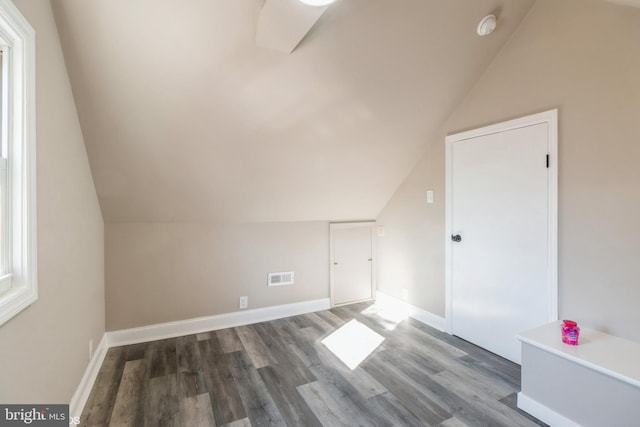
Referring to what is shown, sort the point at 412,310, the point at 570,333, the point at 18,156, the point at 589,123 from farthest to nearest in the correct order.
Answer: the point at 412,310 → the point at 589,123 → the point at 570,333 → the point at 18,156

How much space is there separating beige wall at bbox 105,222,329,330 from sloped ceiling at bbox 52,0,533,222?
21cm

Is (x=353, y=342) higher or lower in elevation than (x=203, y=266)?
lower

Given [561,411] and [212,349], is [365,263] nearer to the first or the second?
[212,349]

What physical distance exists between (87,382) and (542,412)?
2.90 meters

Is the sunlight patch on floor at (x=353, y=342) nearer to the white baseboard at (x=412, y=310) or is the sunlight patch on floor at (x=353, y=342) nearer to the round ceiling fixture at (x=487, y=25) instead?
the white baseboard at (x=412, y=310)

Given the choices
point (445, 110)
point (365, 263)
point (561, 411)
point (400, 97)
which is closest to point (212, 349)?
point (365, 263)

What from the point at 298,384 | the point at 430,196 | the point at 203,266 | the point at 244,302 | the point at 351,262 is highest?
the point at 430,196

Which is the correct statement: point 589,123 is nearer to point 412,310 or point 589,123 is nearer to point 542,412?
point 542,412

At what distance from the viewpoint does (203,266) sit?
3125mm

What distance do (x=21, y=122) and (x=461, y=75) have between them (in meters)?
2.87

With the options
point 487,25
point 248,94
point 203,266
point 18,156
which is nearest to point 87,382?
point 203,266

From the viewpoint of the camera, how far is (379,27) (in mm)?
2012

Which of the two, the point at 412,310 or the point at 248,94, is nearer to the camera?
the point at 248,94

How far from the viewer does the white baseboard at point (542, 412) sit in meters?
1.74
